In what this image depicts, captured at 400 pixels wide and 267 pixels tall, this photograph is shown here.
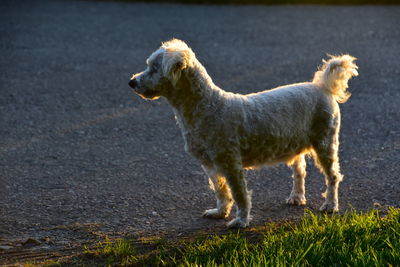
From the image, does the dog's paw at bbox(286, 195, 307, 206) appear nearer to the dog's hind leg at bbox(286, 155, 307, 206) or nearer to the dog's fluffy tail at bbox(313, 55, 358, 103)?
the dog's hind leg at bbox(286, 155, 307, 206)

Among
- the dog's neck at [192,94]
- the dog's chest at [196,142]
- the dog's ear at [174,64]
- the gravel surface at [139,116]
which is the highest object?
the dog's ear at [174,64]

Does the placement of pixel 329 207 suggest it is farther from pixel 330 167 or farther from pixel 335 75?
pixel 335 75

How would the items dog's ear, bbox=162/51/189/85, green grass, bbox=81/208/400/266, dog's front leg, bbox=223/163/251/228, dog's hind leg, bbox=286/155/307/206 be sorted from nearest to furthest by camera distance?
green grass, bbox=81/208/400/266
dog's ear, bbox=162/51/189/85
dog's front leg, bbox=223/163/251/228
dog's hind leg, bbox=286/155/307/206

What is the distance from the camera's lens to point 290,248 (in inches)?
167

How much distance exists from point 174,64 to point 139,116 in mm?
3855

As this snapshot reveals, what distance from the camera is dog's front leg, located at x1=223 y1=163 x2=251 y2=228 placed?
4996mm

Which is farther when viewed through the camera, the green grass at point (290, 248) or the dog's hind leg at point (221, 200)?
the dog's hind leg at point (221, 200)

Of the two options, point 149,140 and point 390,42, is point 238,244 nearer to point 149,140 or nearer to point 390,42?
point 149,140

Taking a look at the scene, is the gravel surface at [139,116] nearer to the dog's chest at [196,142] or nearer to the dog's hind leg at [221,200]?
the dog's hind leg at [221,200]

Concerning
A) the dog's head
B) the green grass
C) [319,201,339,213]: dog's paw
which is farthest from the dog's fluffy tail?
the dog's head

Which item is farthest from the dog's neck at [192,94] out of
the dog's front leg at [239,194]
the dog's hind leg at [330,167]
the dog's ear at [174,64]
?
the dog's hind leg at [330,167]

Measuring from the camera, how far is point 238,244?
→ 14.9 feet

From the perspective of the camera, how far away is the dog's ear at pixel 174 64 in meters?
4.66

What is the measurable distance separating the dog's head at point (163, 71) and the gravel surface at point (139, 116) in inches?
49.8
